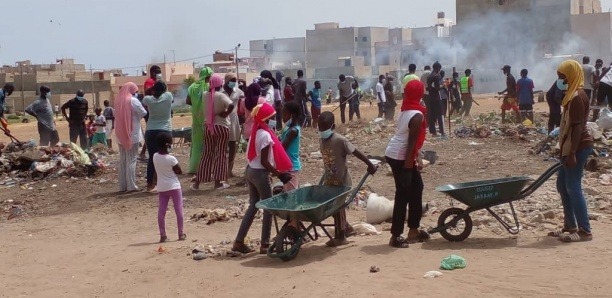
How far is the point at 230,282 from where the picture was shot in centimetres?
745

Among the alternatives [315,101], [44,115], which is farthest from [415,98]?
[315,101]

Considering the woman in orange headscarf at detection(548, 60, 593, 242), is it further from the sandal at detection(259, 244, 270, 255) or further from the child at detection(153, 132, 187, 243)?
the child at detection(153, 132, 187, 243)

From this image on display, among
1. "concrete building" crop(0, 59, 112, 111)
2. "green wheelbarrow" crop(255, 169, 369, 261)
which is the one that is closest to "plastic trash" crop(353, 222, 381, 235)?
"green wheelbarrow" crop(255, 169, 369, 261)

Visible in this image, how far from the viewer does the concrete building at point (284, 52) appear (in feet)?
269

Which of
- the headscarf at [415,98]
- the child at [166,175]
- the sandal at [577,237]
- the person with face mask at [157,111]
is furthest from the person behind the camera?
the person with face mask at [157,111]

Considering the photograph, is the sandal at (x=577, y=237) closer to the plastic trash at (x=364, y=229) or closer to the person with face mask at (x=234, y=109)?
the plastic trash at (x=364, y=229)

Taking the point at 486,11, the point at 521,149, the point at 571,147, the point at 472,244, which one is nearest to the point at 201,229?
the point at 472,244

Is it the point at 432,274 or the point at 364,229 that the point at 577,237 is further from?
the point at 364,229

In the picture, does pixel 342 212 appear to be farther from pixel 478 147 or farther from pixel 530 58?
pixel 530 58

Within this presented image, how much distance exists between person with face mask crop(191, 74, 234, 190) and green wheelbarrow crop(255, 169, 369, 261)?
415cm

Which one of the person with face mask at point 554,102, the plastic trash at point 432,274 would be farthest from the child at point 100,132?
the plastic trash at point 432,274

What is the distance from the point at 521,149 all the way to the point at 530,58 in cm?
4280

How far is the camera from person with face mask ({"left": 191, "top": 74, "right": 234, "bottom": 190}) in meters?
12.1

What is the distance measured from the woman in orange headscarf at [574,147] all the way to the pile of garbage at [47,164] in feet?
30.4
